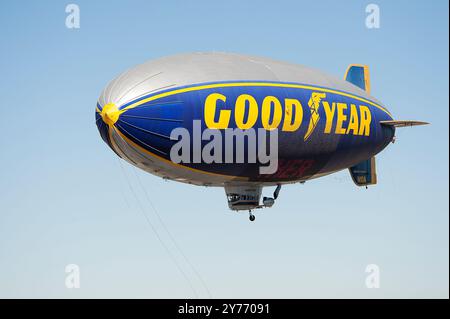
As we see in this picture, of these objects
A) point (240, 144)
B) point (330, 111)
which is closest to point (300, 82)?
point (330, 111)

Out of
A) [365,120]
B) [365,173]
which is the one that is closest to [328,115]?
[365,120]

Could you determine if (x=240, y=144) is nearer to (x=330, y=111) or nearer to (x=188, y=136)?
(x=188, y=136)

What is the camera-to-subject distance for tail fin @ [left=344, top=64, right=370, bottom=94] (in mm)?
48344

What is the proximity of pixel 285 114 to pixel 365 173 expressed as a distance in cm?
1168

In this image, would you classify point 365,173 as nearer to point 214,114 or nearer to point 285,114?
point 285,114

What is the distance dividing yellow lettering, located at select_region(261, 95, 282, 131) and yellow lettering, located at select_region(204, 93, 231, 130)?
1538 millimetres

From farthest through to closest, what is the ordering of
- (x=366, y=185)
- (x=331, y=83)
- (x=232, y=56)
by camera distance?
(x=366, y=185), (x=331, y=83), (x=232, y=56)

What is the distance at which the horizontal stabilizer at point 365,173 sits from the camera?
47.5 meters

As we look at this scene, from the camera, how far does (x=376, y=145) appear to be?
43562 mm

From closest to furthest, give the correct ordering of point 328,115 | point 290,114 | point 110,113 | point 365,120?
point 110,113
point 290,114
point 328,115
point 365,120

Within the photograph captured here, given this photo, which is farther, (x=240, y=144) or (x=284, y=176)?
Answer: (x=284, y=176)

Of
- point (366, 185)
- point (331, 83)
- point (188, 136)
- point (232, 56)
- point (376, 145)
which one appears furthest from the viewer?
point (366, 185)

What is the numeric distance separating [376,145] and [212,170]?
9994mm

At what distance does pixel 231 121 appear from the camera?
35.4 m
